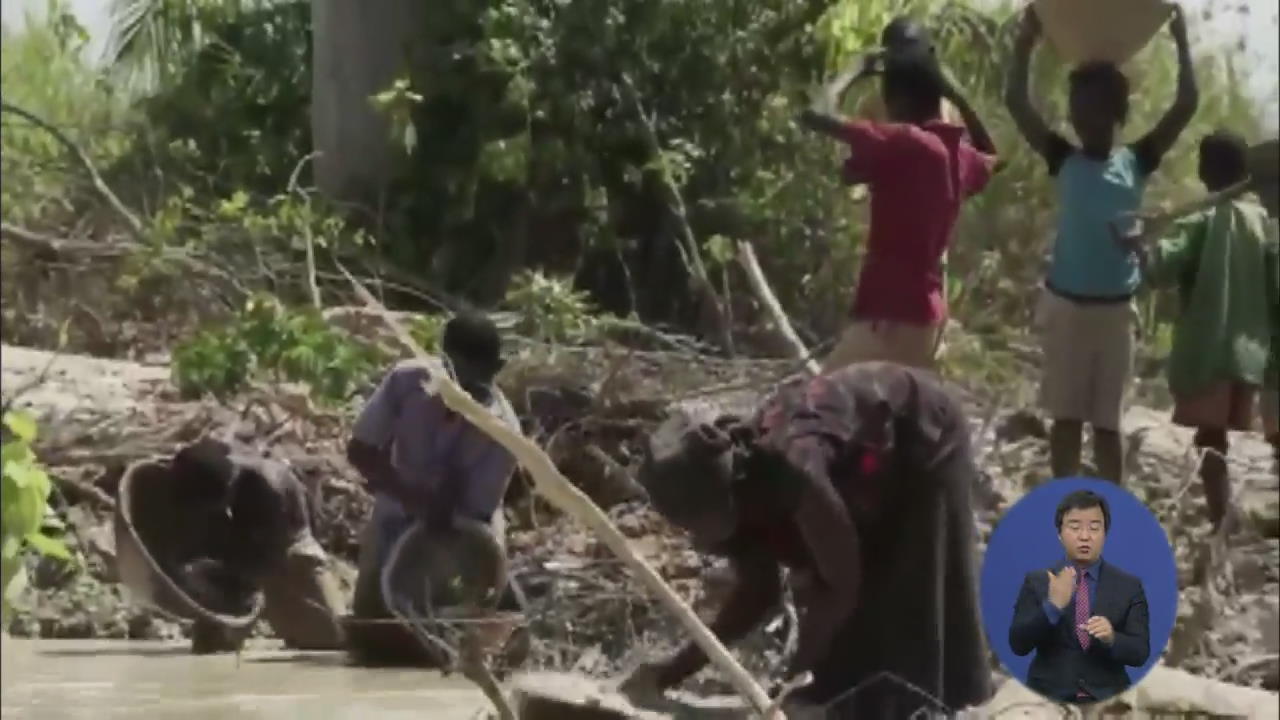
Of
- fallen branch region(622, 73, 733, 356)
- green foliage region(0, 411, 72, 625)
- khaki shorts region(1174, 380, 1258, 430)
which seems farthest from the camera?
khaki shorts region(1174, 380, 1258, 430)

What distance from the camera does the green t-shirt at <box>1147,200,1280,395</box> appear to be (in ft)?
4.94

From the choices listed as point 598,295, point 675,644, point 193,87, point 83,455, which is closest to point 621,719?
point 675,644

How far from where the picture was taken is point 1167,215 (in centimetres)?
149

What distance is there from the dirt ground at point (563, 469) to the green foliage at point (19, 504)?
16mm

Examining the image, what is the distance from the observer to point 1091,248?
1477mm

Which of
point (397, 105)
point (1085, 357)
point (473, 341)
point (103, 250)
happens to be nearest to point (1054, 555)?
point (1085, 357)

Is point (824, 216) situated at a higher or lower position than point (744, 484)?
higher

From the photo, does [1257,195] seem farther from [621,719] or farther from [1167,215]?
[621,719]

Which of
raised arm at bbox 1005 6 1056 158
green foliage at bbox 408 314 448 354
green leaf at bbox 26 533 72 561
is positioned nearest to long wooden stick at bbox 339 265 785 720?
green foliage at bbox 408 314 448 354

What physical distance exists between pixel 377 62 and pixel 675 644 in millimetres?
448

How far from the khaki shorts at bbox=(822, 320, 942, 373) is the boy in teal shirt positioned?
16 centimetres

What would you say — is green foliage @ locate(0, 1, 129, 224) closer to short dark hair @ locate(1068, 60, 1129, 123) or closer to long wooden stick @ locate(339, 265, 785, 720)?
long wooden stick @ locate(339, 265, 785, 720)

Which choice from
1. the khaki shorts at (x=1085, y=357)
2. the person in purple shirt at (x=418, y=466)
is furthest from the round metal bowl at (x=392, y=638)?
the khaki shorts at (x=1085, y=357)

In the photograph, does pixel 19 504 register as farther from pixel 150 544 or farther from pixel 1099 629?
pixel 1099 629
